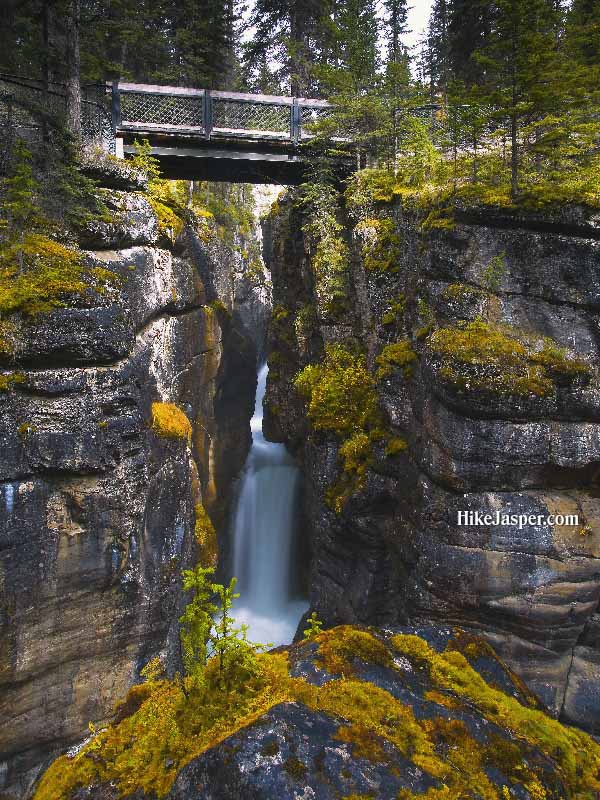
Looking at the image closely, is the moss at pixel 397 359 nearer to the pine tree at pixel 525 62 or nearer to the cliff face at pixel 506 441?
the cliff face at pixel 506 441

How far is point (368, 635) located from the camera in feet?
15.9

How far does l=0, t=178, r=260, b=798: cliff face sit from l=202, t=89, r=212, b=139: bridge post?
475cm

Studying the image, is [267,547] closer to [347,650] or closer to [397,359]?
[397,359]

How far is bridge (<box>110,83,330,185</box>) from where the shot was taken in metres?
14.6

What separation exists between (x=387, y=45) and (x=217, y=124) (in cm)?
1393

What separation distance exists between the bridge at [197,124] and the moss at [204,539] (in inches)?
428

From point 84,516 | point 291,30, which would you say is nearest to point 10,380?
point 84,516

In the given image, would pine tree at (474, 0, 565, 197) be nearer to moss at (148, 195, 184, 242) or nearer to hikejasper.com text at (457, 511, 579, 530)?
hikejasper.com text at (457, 511, 579, 530)

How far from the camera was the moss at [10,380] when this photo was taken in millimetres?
8430

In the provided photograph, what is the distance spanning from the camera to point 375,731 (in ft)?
11.9

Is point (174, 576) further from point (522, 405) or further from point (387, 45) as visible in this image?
point (387, 45)

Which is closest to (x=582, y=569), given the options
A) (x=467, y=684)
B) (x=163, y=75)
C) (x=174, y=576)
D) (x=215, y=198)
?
(x=467, y=684)

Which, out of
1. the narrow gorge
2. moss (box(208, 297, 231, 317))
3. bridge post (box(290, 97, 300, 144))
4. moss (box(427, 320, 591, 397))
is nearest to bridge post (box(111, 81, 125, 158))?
the narrow gorge

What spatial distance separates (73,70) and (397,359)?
10.9 meters
